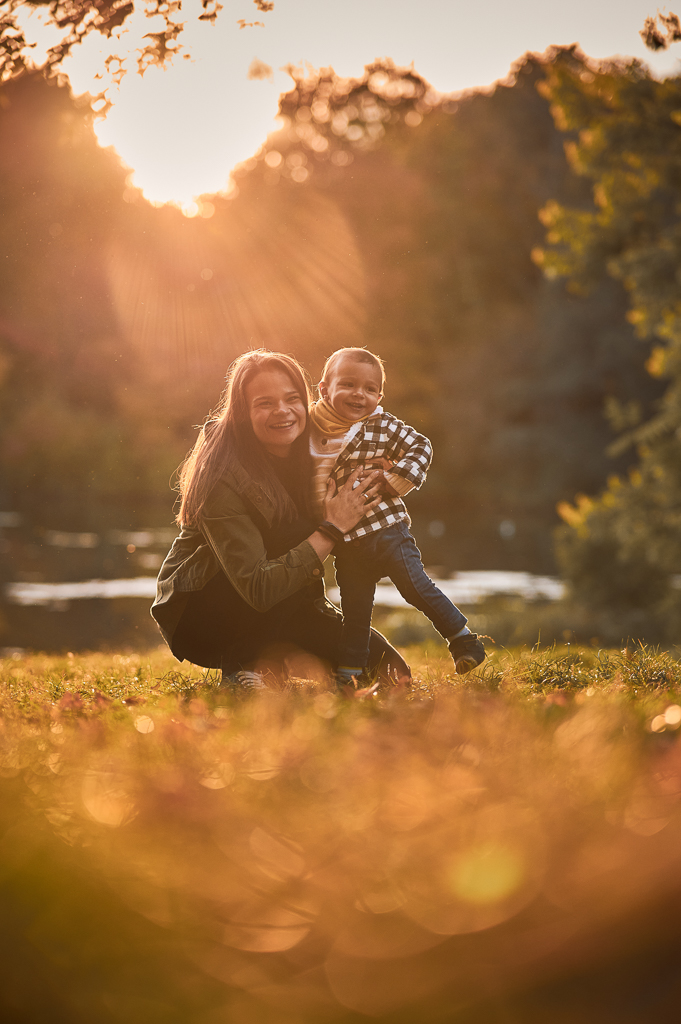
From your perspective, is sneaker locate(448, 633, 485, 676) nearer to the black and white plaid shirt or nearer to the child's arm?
the black and white plaid shirt

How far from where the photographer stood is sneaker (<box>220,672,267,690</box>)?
409 cm

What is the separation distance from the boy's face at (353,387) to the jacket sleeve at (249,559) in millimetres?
834

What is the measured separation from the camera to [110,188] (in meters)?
6.09

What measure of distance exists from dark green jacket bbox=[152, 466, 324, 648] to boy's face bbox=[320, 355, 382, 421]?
27.7 inches

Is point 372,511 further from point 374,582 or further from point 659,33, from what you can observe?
point 659,33

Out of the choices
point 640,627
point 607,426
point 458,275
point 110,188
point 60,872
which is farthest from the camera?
point 458,275

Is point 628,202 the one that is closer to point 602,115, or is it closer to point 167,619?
A: point 602,115

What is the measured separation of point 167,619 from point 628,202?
45.3ft

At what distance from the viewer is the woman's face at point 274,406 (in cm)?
430

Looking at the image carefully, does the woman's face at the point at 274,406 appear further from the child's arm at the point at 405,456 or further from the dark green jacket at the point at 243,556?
the child's arm at the point at 405,456

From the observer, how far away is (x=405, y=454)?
14.8 ft

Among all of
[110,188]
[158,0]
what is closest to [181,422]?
[110,188]

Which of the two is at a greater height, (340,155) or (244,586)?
(340,155)

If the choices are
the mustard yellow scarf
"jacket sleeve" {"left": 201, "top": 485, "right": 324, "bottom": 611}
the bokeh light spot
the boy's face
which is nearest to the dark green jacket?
"jacket sleeve" {"left": 201, "top": 485, "right": 324, "bottom": 611}
